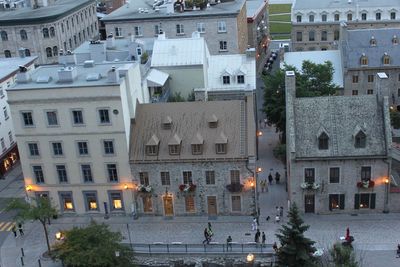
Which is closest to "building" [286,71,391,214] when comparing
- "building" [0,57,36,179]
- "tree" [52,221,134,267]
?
"tree" [52,221,134,267]

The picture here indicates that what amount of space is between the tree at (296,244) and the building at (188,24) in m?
53.2

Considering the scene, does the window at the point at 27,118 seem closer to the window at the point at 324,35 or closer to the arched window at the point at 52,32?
the arched window at the point at 52,32

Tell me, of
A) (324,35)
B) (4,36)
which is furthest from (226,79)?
(324,35)

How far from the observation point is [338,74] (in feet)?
274

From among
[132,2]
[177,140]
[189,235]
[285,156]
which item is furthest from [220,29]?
[189,235]

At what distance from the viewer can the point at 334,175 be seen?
179 feet

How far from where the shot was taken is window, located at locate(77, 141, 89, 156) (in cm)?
5706

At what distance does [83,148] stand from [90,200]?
5.82 metres

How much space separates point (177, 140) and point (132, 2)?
55.9 meters

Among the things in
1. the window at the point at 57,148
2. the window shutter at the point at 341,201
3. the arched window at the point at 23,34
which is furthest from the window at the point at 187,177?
the arched window at the point at 23,34

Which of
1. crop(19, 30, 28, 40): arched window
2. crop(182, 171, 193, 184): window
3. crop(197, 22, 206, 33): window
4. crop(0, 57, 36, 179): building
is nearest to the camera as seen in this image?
crop(182, 171, 193, 184): window

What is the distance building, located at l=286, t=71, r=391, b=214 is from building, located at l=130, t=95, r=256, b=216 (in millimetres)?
4403

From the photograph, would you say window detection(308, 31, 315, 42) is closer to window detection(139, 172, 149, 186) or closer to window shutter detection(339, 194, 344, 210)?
window shutter detection(339, 194, 344, 210)

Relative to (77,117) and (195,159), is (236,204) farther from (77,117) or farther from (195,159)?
(77,117)
